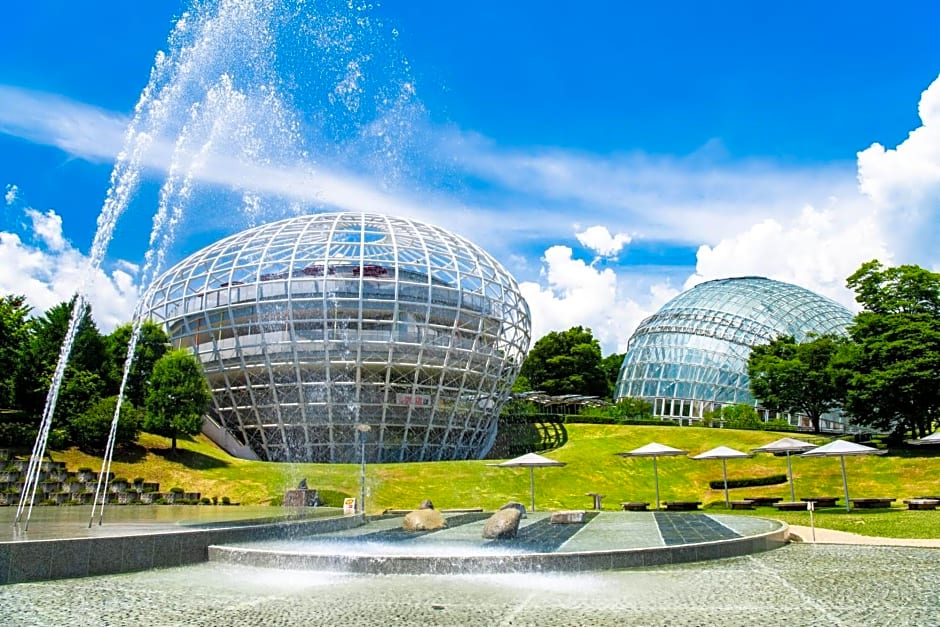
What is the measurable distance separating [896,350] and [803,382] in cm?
1447

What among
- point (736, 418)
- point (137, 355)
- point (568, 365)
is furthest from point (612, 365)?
point (137, 355)

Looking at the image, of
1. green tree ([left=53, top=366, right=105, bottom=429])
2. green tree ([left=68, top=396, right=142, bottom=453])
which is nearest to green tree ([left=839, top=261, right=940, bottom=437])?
green tree ([left=68, top=396, right=142, bottom=453])

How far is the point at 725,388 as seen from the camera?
2908 inches

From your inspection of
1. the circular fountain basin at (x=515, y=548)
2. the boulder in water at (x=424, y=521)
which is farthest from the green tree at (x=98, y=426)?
the boulder in water at (x=424, y=521)

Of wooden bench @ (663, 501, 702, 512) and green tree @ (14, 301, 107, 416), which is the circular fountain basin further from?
green tree @ (14, 301, 107, 416)

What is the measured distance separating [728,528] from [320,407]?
113 feet

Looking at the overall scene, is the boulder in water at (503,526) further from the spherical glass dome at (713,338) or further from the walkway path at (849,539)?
the spherical glass dome at (713,338)

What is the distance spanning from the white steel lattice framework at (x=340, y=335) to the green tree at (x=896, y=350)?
81.9 ft

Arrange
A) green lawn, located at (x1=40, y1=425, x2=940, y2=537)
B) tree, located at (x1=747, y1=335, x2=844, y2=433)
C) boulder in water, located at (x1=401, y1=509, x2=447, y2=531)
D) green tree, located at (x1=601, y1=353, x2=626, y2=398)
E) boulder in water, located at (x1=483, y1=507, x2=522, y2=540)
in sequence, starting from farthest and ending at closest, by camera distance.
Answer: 1. green tree, located at (x1=601, y1=353, x2=626, y2=398)
2. tree, located at (x1=747, y1=335, x2=844, y2=433)
3. green lawn, located at (x1=40, y1=425, x2=940, y2=537)
4. boulder in water, located at (x1=401, y1=509, x2=447, y2=531)
5. boulder in water, located at (x1=483, y1=507, x2=522, y2=540)

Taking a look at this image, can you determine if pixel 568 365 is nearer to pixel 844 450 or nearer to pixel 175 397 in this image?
pixel 175 397

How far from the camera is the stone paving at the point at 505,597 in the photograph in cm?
816

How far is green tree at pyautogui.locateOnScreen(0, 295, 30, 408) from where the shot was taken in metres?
38.0

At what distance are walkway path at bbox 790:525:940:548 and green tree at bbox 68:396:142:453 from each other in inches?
1253

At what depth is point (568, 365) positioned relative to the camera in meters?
82.6
